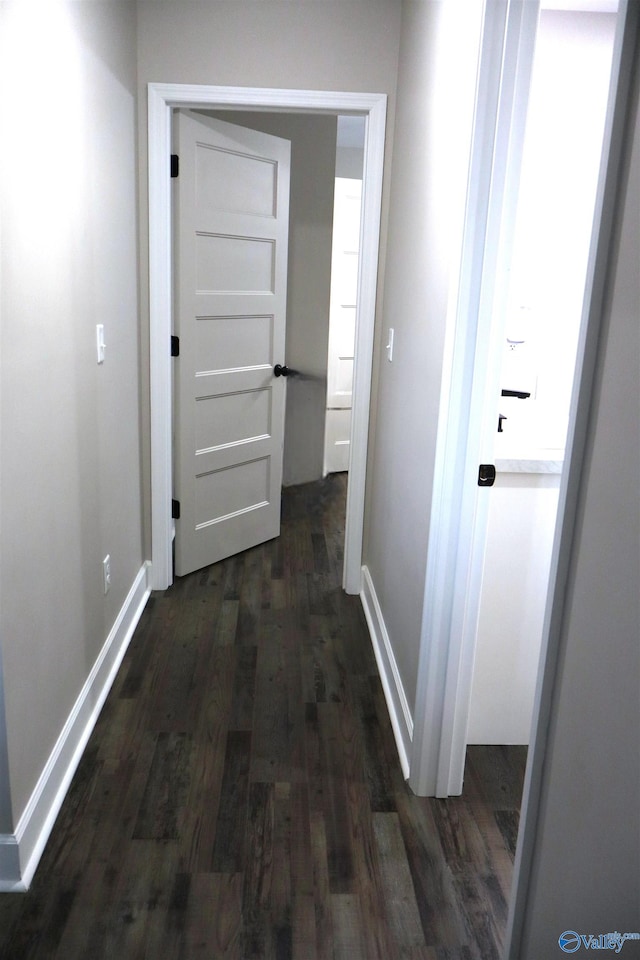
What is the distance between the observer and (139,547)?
11.4 ft

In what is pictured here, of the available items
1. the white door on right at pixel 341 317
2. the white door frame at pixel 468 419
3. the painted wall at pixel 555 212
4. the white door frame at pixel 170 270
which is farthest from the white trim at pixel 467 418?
the white door on right at pixel 341 317

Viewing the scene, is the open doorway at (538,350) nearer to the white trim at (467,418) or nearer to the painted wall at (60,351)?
the white trim at (467,418)

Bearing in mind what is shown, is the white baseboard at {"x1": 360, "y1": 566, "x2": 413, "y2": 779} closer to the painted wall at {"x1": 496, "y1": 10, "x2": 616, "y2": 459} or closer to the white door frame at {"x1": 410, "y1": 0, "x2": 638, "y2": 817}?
the white door frame at {"x1": 410, "y1": 0, "x2": 638, "y2": 817}

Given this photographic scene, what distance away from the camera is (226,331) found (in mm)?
3699

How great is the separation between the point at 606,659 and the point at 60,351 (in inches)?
63.8

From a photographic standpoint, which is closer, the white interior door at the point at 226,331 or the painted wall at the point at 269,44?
the painted wall at the point at 269,44

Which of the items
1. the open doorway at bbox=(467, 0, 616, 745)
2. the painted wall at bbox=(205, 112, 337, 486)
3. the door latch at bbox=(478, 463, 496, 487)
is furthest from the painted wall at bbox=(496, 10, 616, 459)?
the painted wall at bbox=(205, 112, 337, 486)

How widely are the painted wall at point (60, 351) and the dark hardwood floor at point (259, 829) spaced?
0.22 metres

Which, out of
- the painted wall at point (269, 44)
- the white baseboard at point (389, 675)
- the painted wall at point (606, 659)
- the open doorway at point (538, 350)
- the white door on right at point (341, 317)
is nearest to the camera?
the painted wall at point (606, 659)

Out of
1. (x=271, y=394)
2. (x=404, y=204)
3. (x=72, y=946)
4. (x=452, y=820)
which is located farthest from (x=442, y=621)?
(x=271, y=394)

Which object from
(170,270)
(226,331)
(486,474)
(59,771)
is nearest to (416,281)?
(486,474)

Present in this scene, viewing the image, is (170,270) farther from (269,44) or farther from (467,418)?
(467,418)

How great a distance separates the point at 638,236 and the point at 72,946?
5.69 ft

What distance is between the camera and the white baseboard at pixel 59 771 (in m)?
1.85
